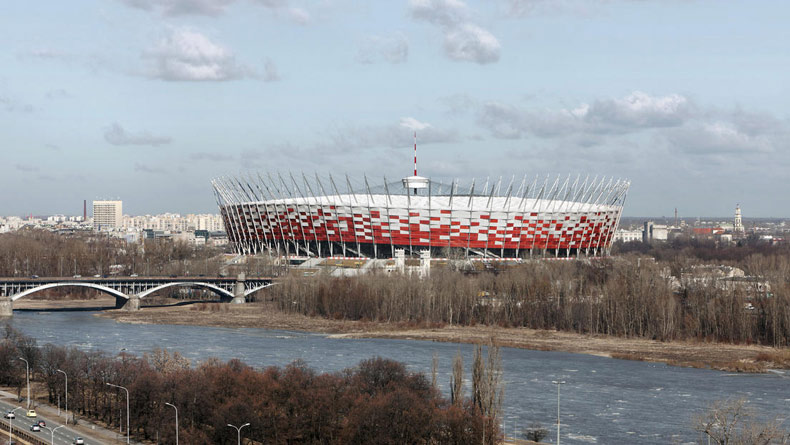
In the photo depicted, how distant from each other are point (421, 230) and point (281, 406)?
57.9 metres

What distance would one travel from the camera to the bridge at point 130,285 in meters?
71.7

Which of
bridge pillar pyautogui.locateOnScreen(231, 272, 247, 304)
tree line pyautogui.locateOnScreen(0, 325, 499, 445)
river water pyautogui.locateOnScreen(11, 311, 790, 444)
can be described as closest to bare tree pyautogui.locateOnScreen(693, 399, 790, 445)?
river water pyautogui.locateOnScreen(11, 311, 790, 444)

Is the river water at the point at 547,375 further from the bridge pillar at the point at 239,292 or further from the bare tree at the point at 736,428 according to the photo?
the bridge pillar at the point at 239,292

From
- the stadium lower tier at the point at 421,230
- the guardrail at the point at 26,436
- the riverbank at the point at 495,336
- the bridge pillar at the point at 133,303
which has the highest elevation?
the stadium lower tier at the point at 421,230

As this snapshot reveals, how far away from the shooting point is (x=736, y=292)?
5762 centimetres

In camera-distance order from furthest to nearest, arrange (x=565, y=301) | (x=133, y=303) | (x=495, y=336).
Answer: (x=133, y=303), (x=565, y=301), (x=495, y=336)

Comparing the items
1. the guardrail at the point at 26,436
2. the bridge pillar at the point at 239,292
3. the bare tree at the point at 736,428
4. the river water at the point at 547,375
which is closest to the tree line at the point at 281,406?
the guardrail at the point at 26,436

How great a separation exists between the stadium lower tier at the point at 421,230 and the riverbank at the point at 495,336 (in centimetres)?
1290

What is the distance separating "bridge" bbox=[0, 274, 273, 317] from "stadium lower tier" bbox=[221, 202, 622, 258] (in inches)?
345

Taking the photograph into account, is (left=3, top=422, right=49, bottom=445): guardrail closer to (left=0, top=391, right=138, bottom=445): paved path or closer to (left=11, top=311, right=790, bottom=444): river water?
(left=0, top=391, right=138, bottom=445): paved path

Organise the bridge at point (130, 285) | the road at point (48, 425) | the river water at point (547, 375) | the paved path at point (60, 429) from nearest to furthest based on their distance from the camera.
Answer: the road at point (48, 425), the paved path at point (60, 429), the river water at point (547, 375), the bridge at point (130, 285)

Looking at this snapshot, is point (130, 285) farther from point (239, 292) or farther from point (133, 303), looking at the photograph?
point (239, 292)

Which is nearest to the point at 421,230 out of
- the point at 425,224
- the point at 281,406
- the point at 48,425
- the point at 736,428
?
the point at 425,224

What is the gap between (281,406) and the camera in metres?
29.6
